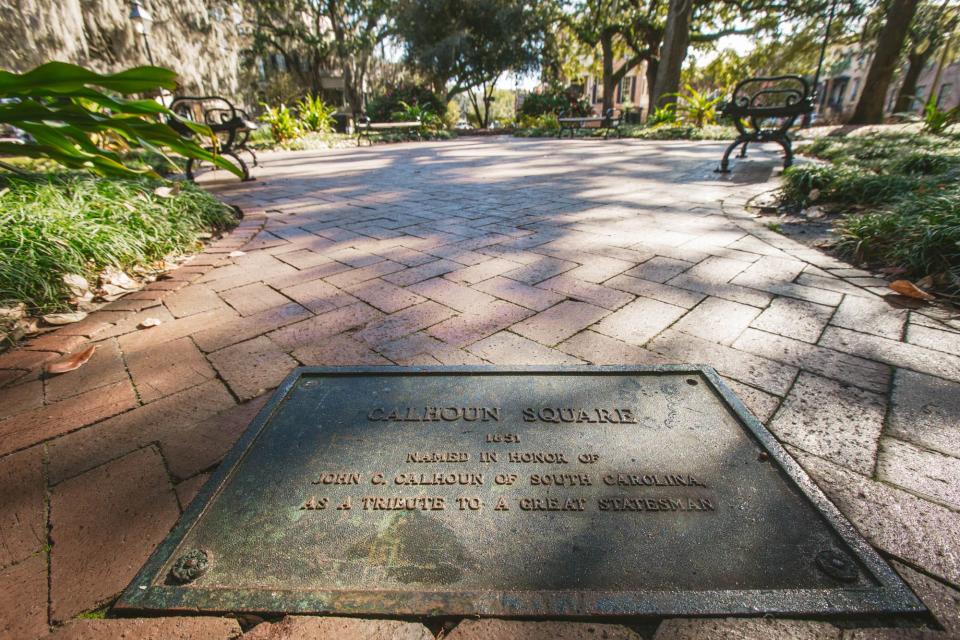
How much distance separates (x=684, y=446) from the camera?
3.77 ft

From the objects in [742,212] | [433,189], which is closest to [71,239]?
[433,189]

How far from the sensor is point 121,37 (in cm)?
903

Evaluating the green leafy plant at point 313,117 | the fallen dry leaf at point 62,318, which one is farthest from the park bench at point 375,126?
the fallen dry leaf at point 62,318

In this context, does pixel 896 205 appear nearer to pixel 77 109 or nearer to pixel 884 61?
pixel 77 109

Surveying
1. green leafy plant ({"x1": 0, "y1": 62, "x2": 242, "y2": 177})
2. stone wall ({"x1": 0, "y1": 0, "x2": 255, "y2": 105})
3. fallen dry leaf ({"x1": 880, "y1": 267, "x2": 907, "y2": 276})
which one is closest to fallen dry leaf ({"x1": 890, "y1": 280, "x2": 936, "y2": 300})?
fallen dry leaf ({"x1": 880, "y1": 267, "x2": 907, "y2": 276})

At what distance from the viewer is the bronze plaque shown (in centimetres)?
83

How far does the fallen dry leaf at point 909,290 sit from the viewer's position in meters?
2.05

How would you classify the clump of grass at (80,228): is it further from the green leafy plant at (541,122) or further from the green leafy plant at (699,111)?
the green leafy plant at (541,122)

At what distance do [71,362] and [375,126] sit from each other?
468 inches

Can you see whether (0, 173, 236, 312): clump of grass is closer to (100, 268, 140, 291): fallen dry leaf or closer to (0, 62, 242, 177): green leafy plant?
(100, 268, 140, 291): fallen dry leaf

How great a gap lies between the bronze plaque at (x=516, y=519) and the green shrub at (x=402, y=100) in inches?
754

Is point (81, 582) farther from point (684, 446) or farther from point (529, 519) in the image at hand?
point (684, 446)

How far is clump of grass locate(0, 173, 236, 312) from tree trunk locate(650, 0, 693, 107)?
47.5ft

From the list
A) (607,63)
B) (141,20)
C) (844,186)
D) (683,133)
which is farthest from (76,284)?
(607,63)
